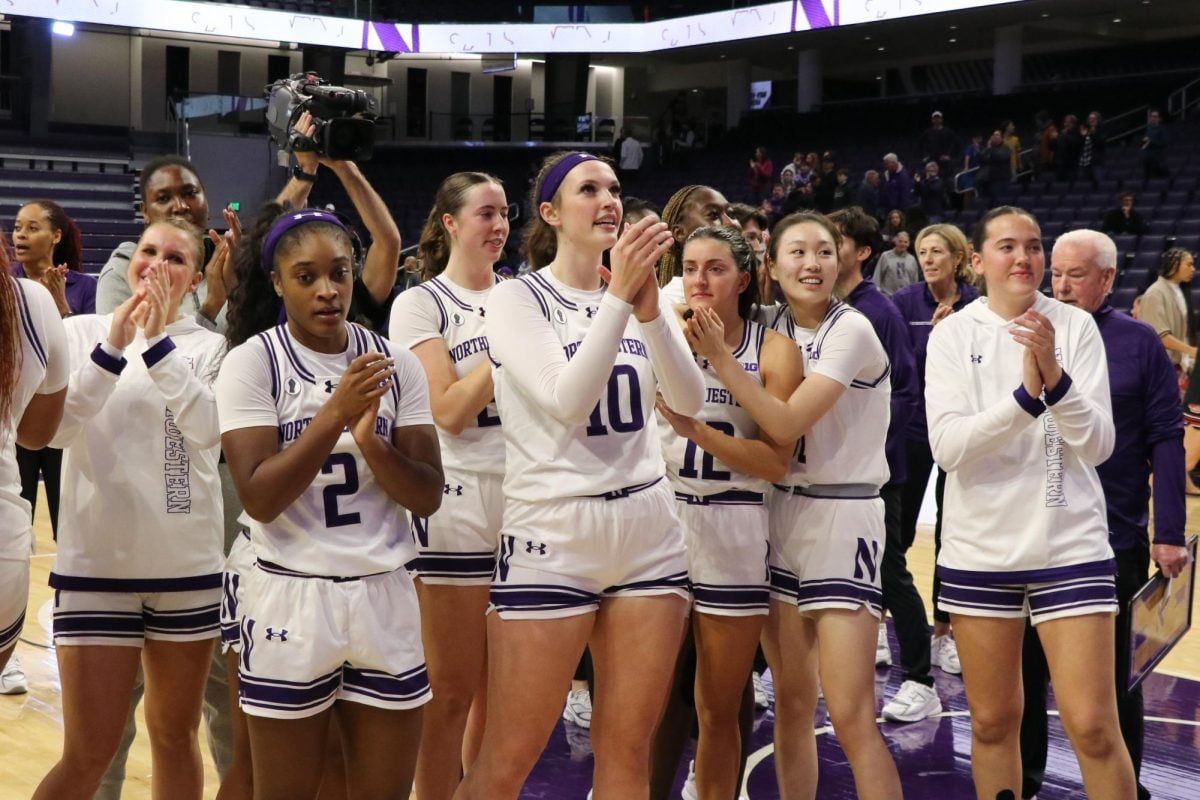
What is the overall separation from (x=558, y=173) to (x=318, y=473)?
93 centimetres

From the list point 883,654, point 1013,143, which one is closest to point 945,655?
point 883,654

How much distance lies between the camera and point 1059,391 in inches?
128

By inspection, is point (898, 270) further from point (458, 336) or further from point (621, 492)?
point (621, 492)

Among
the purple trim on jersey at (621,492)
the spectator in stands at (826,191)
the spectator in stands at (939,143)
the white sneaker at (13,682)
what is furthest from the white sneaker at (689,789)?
the spectator in stands at (939,143)

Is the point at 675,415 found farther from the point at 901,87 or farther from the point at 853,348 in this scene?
the point at 901,87

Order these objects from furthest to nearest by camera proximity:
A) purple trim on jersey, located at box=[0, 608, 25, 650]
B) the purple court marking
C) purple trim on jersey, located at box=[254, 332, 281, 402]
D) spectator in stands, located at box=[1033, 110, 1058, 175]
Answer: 1. spectator in stands, located at box=[1033, 110, 1058, 175]
2. the purple court marking
3. purple trim on jersey, located at box=[254, 332, 281, 402]
4. purple trim on jersey, located at box=[0, 608, 25, 650]

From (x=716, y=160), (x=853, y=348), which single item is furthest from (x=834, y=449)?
(x=716, y=160)

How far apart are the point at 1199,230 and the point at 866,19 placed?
7.87m

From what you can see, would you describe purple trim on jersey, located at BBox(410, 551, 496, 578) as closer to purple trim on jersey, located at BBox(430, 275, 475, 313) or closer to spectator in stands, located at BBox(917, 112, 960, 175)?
purple trim on jersey, located at BBox(430, 275, 475, 313)

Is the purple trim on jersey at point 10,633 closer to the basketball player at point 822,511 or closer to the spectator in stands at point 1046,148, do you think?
the basketball player at point 822,511

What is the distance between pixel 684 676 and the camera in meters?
3.73

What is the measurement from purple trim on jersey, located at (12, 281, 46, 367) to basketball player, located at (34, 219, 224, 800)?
0.33m

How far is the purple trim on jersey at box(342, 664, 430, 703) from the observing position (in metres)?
2.69

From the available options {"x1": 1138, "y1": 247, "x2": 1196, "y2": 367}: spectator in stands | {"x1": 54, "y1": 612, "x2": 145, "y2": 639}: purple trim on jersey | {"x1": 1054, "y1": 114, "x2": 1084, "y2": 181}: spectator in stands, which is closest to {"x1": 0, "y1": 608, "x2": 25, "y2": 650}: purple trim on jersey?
{"x1": 54, "y1": 612, "x2": 145, "y2": 639}: purple trim on jersey
